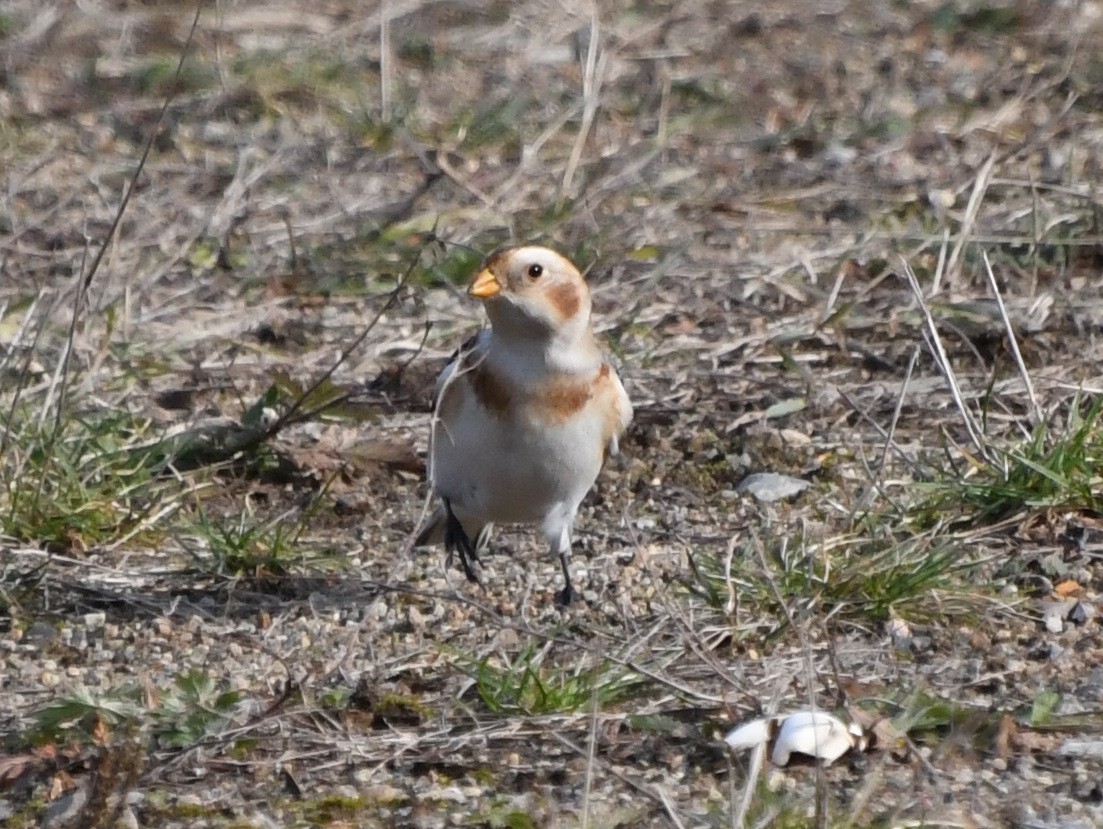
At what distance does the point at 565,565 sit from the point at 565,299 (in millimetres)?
570

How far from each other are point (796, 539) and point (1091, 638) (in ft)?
1.94

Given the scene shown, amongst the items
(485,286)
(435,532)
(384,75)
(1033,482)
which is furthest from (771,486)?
(384,75)

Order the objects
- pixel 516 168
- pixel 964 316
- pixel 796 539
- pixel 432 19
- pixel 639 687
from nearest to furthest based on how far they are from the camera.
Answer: pixel 639 687, pixel 796 539, pixel 964 316, pixel 516 168, pixel 432 19

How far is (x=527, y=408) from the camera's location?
412cm

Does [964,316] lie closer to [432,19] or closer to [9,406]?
[9,406]

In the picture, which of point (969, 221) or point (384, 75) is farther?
point (384, 75)

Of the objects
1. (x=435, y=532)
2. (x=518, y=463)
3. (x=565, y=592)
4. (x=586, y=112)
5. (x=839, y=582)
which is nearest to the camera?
(x=839, y=582)

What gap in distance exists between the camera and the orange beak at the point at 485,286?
4.01 metres

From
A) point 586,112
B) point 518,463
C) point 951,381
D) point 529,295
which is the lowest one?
point 518,463

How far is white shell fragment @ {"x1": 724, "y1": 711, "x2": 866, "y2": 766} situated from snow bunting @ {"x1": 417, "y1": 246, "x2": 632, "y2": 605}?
3.10 feet

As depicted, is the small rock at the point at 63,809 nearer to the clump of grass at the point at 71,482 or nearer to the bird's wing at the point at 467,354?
the clump of grass at the point at 71,482

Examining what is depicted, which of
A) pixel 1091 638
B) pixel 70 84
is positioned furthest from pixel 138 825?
pixel 70 84

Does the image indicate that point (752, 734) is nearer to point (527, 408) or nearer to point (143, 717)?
point (143, 717)

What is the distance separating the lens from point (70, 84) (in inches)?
297
